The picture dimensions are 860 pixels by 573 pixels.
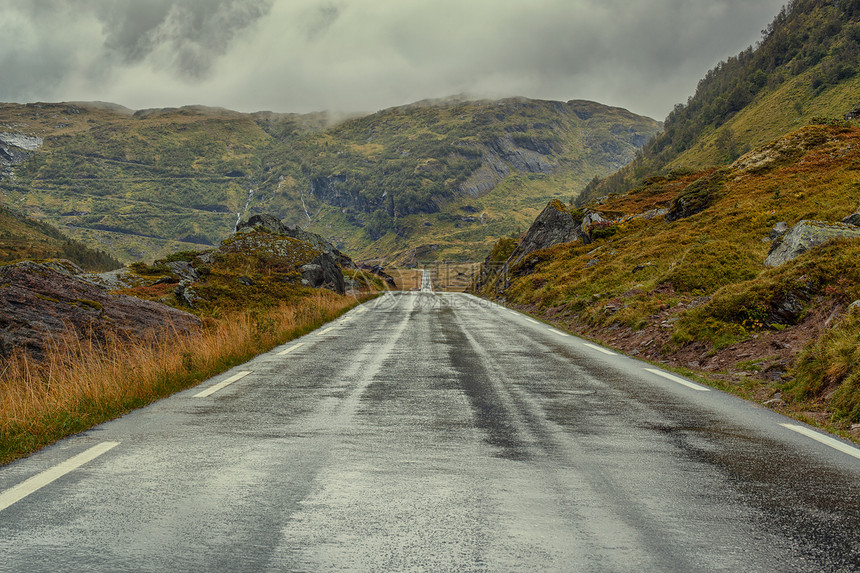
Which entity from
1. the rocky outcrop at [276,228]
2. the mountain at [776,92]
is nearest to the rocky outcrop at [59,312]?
the rocky outcrop at [276,228]

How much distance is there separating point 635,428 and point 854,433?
96.7 inches

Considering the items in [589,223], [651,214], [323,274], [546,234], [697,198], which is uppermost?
[697,198]

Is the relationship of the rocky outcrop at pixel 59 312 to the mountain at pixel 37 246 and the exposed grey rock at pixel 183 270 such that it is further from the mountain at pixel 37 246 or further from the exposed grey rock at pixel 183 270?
the mountain at pixel 37 246

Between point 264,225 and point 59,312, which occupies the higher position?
point 264,225

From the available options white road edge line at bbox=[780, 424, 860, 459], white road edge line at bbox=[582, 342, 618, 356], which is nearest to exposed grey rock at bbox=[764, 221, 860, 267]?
white road edge line at bbox=[582, 342, 618, 356]

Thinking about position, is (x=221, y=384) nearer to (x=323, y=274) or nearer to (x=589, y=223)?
(x=323, y=274)

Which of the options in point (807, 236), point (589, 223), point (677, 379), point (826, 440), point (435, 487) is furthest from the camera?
point (589, 223)

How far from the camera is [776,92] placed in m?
119

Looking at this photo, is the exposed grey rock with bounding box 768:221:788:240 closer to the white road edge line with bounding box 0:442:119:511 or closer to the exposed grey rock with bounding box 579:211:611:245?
the exposed grey rock with bounding box 579:211:611:245

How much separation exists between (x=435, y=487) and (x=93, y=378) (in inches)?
207

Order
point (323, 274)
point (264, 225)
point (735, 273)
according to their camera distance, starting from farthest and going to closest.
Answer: point (264, 225), point (323, 274), point (735, 273)

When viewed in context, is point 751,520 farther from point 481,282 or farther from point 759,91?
point 759,91

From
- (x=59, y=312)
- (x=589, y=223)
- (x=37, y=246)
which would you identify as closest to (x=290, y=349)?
(x=59, y=312)

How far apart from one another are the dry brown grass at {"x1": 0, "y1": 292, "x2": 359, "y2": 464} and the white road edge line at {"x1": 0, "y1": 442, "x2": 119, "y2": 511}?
0.54m
